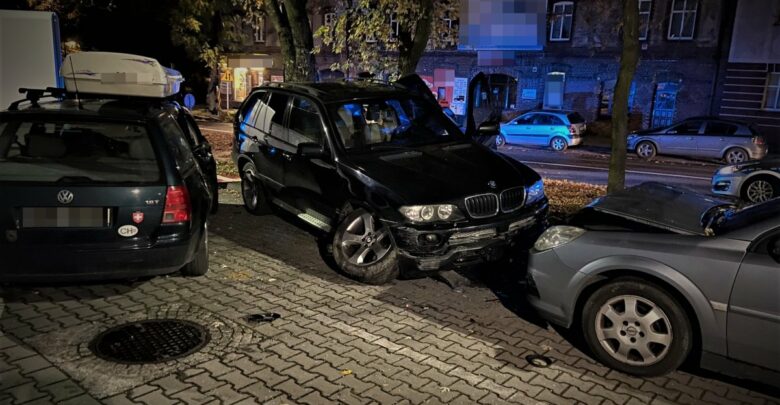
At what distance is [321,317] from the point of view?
4.81m

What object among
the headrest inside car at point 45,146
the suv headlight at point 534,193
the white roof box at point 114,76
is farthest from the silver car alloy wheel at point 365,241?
the white roof box at point 114,76

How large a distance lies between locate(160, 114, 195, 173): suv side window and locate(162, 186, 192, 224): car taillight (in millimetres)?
263

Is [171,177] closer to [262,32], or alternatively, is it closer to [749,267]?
[749,267]

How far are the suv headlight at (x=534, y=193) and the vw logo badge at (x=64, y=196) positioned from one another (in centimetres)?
402

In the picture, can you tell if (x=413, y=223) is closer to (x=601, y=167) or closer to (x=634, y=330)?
(x=634, y=330)

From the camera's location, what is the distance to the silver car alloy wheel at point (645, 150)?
768 inches

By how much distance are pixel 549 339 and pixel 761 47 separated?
2242cm

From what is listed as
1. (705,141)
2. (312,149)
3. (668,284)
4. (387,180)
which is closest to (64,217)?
(312,149)

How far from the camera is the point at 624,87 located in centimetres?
774

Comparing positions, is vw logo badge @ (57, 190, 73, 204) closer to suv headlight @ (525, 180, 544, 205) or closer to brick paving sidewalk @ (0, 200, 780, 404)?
brick paving sidewalk @ (0, 200, 780, 404)

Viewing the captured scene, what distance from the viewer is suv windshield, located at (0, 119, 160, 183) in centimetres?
438

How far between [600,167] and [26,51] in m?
14.6

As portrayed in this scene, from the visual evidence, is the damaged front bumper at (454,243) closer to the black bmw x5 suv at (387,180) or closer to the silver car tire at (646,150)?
the black bmw x5 suv at (387,180)

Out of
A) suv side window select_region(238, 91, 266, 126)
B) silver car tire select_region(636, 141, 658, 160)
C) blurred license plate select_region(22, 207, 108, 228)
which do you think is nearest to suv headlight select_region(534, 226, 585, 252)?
blurred license plate select_region(22, 207, 108, 228)
